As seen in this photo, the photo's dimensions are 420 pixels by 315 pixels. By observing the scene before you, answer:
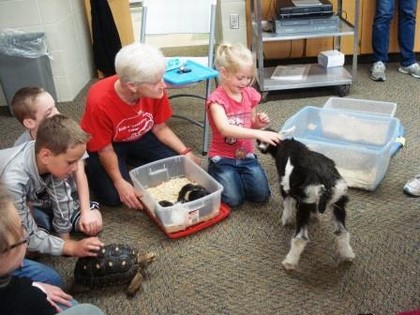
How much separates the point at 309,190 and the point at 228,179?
1.68ft

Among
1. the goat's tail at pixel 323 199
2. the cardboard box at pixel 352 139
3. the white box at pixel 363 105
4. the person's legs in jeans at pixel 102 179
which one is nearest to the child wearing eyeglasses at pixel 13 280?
the goat's tail at pixel 323 199

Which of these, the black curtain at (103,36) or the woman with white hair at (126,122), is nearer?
the woman with white hair at (126,122)

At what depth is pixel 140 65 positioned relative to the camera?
66.4 inches

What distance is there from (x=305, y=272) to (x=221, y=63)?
0.85m

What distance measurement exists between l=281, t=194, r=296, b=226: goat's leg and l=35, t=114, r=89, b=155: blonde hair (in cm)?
80

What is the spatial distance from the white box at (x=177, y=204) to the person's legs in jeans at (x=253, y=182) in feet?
0.54

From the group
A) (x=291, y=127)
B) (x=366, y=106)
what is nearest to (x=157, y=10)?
(x=291, y=127)

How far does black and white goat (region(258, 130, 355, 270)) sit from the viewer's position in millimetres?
1427

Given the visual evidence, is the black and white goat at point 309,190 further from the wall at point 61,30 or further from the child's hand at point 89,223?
the wall at point 61,30

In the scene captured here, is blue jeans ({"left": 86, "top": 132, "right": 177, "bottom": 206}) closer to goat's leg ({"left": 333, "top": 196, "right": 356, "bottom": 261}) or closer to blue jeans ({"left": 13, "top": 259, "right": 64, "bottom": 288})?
blue jeans ({"left": 13, "top": 259, "right": 64, "bottom": 288})

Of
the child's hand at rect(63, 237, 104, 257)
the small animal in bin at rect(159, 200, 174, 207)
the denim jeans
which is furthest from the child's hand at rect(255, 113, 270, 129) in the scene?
the denim jeans

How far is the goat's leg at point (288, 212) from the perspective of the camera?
173 centimetres

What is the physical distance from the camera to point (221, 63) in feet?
5.81

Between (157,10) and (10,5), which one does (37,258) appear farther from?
(10,5)
